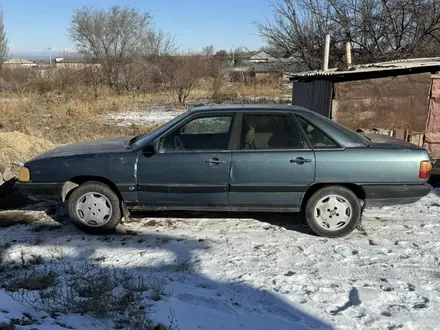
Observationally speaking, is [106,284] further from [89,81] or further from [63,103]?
[89,81]

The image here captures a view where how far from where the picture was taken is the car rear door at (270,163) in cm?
461

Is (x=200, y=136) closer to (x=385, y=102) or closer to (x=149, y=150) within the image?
(x=149, y=150)

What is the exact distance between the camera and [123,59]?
33344mm

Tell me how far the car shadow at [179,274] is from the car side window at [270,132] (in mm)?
1280

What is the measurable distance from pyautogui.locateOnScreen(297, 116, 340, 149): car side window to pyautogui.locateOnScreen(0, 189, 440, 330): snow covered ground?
1.10 metres

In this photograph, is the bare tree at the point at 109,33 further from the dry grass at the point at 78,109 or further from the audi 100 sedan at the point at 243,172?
the audi 100 sedan at the point at 243,172

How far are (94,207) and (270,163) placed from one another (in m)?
2.17

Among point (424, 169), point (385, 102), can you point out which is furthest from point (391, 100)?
point (424, 169)

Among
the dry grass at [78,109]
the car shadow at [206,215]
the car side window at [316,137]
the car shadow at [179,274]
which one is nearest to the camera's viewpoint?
the car shadow at [179,274]

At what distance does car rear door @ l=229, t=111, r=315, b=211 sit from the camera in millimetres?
4609

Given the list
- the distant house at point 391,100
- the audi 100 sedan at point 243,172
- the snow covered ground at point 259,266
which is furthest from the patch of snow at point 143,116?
the audi 100 sedan at point 243,172

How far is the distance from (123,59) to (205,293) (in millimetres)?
32427

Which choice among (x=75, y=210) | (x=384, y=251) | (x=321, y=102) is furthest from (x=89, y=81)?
(x=384, y=251)

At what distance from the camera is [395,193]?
4.57 metres
